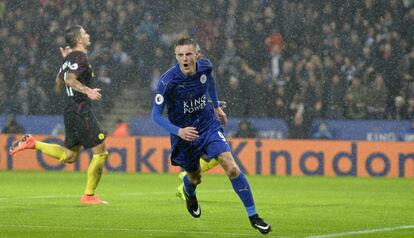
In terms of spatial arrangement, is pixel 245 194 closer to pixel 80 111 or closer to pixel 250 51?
pixel 80 111

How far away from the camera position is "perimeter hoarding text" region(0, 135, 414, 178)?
18656 mm

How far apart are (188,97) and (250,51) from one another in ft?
40.6

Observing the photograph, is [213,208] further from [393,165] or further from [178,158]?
[393,165]

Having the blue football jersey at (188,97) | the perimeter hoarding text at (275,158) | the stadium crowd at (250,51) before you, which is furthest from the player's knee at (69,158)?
the stadium crowd at (250,51)

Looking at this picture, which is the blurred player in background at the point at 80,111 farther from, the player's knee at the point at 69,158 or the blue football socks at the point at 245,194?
the blue football socks at the point at 245,194

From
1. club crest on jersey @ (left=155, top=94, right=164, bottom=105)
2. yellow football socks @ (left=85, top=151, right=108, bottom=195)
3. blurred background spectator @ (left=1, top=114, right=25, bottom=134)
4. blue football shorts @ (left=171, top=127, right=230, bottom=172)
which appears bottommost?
blurred background spectator @ (left=1, top=114, right=25, bottom=134)

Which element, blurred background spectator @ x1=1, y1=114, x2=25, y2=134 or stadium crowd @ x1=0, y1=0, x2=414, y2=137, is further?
blurred background spectator @ x1=1, y1=114, x2=25, y2=134

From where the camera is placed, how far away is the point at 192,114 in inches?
356

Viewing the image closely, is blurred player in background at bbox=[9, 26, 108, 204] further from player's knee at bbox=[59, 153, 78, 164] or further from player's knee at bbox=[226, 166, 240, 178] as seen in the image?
player's knee at bbox=[226, 166, 240, 178]

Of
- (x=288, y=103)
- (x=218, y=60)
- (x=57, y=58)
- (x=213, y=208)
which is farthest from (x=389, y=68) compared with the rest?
(x=213, y=208)

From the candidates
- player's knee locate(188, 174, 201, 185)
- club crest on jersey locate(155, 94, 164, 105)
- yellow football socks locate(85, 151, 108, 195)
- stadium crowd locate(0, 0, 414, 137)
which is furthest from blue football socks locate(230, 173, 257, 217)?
stadium crowd locate(0, 0, 414, 137)

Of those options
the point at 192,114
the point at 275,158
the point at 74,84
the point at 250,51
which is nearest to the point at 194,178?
the point at 192,114

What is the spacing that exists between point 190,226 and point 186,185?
755 mm

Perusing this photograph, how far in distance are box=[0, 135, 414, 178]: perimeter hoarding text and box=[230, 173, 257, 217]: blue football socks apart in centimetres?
1046
